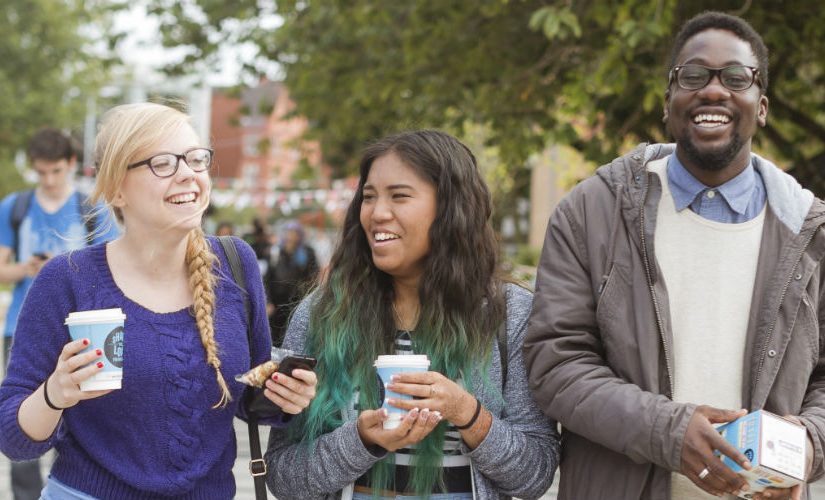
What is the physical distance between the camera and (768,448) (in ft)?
7.96

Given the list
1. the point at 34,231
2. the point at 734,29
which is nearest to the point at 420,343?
the point at 734,29

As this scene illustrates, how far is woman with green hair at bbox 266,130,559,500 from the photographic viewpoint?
2.88 meters

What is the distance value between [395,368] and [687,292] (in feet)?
2.76

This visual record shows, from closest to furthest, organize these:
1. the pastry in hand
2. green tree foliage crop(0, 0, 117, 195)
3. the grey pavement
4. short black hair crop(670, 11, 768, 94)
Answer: the pastry in hand
short black hair crop(670, 11, 768, 94)
the grey pavement
green tree foliage crop(0, 0, 117, 195)

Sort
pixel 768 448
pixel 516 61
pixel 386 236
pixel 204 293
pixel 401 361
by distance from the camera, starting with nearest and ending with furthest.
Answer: pixel 768 448 → pixel 401 361 → pixel 204 293 → pixel 386 236 → pixel 516 61

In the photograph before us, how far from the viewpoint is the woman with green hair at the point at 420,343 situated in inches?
114

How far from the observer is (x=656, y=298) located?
9.01 ft

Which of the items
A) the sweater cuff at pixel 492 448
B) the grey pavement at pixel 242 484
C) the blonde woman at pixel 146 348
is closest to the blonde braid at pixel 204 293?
the blonde woman at pixel 146 348

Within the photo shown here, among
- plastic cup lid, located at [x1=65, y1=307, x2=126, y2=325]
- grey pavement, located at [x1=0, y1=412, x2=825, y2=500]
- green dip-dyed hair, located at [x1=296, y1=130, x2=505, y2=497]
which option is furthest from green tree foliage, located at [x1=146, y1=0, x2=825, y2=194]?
plastic cup lid, located at [x1=65, y1=307, x2=126, y2=325]

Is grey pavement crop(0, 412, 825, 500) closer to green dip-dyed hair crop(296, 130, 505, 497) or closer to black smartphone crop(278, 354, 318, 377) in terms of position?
green dip-dyed hair crop(296, 130, 505, 497)

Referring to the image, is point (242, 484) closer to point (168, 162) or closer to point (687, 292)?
point (168, 162)

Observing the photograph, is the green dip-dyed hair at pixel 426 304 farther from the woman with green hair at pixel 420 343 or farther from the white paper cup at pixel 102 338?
the white paper cup at pixel 102 338

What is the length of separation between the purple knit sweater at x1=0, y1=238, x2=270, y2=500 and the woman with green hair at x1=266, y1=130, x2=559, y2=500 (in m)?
0.33

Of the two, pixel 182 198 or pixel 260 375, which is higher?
pixel 182 198
